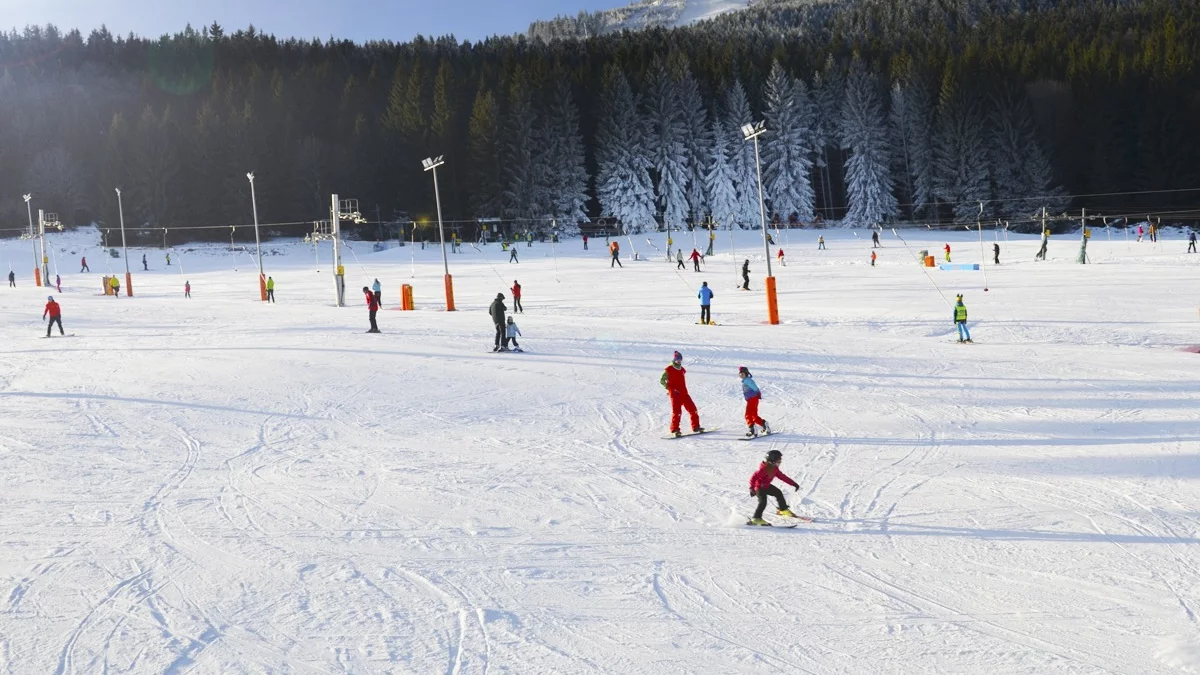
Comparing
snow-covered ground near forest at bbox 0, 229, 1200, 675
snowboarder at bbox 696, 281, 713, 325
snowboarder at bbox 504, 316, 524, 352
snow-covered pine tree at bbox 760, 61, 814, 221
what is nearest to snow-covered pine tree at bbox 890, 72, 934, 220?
snow-covered pine tree at bbox 760, 61, 814, 221

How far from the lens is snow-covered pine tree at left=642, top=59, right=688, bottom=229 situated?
73.1m

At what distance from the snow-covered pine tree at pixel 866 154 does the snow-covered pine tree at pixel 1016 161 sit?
794 cm

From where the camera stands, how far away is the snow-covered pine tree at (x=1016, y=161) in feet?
235

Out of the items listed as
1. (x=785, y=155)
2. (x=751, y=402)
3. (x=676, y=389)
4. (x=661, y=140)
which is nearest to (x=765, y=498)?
(x=751, y=402)

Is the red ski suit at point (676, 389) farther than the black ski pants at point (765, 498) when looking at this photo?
Yes

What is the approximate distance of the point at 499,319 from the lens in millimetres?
21250

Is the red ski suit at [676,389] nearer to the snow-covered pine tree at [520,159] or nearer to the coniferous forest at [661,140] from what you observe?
the coniferous forest at [661,140]

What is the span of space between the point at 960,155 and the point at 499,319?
2388 inches

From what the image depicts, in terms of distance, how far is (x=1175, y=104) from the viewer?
73.2 m

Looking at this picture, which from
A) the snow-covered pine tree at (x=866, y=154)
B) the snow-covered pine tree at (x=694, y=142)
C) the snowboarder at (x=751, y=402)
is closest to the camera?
the snowboarder at (x=751, y=402)

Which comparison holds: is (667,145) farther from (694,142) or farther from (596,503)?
(596,503)

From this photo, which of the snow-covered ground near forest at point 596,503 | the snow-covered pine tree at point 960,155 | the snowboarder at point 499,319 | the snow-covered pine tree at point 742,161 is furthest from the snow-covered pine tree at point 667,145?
the snowboarder at point 499,319

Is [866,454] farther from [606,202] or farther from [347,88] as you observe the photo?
[347,88]

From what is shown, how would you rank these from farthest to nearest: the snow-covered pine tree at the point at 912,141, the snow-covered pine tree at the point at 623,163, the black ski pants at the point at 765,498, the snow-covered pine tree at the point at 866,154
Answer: the snow-covered pine tree at the point at 912,141 → the snow-covered pine tree at the point at 866,154 → the snow-covered pine tree at the point at 623,163 → the black ski pants at the point at 765,498
